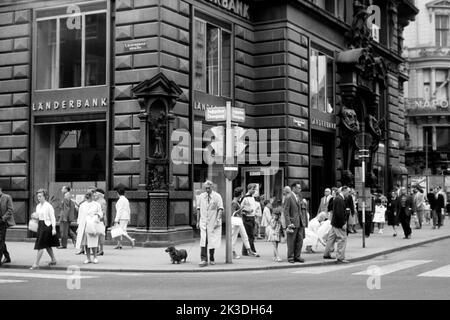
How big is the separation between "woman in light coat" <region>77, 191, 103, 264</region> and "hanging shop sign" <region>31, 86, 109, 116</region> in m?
5.64

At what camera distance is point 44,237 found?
16031 mm

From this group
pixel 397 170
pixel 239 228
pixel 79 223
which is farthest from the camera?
pixel 397 170

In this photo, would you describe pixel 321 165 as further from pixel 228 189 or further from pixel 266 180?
pixel 228 189

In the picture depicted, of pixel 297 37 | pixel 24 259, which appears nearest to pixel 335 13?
pixel 297 37

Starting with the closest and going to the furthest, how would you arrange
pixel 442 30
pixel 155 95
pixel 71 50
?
1. pixel 155 95
2. pixel 71 50
3. pixel 442 30

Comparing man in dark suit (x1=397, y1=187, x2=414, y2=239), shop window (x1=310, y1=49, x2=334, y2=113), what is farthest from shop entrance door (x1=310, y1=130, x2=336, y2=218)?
man in dark suit (x1=397, y1=187, x2=414, y2=239)

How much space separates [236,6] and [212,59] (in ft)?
8.89

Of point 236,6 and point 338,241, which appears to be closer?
point 338,241

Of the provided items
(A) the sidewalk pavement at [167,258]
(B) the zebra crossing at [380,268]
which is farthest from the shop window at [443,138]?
(B) the zebra crossing at [380,268]

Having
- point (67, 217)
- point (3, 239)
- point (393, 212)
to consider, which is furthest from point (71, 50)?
point (393, 212)

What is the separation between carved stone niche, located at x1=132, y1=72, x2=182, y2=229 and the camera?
70.0 feet

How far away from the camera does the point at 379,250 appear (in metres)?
20.4

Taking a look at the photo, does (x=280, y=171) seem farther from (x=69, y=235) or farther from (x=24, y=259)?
(x=24, y=259)
